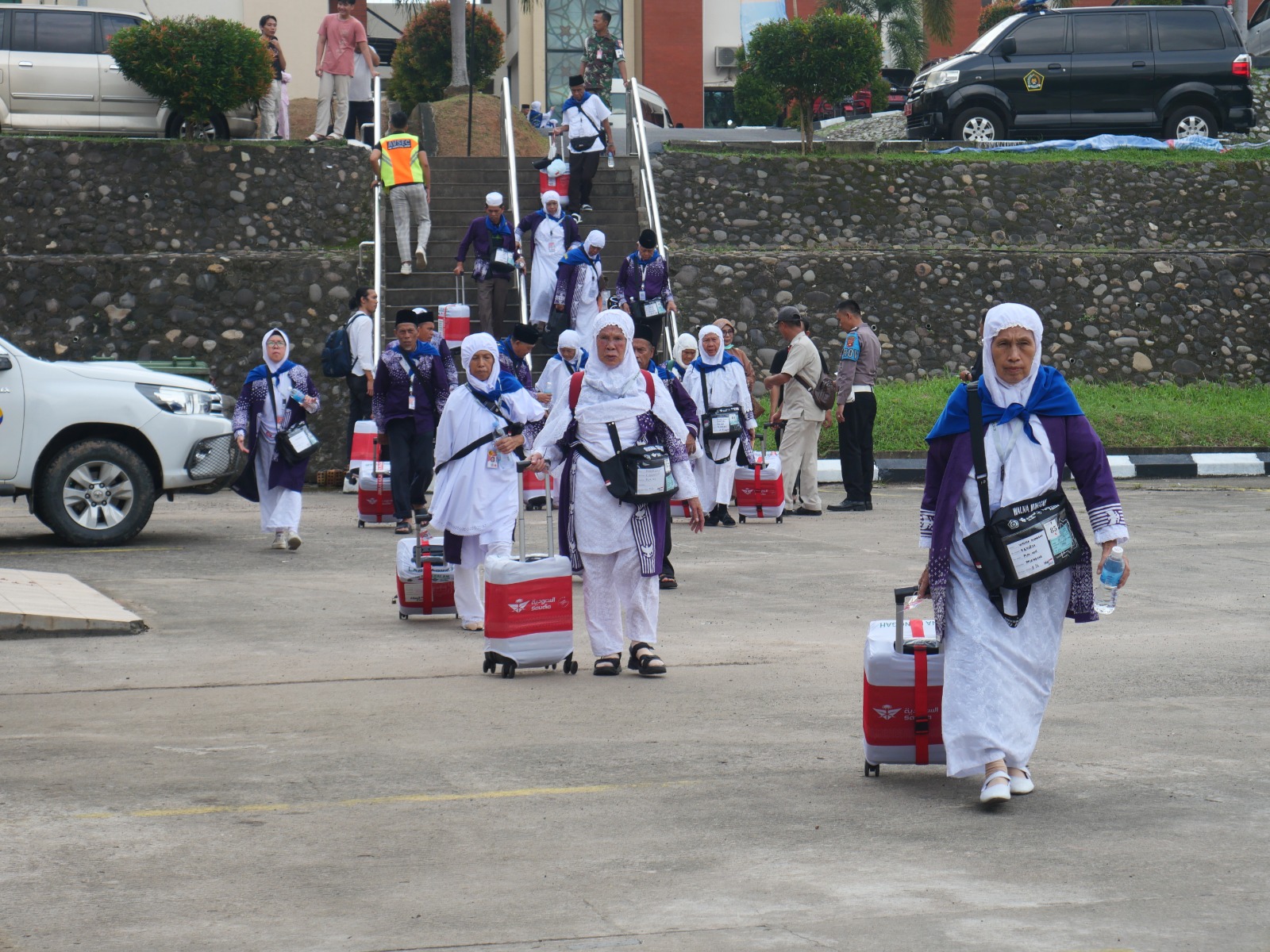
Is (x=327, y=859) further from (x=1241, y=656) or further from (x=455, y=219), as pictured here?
(x=455, y=219)

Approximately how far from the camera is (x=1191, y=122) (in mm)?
28188

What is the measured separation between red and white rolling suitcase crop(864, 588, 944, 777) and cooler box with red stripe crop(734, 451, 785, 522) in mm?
9676

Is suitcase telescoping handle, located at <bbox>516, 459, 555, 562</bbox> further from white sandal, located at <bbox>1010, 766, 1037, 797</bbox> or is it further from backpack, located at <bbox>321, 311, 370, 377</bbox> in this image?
backpack, located at <bbox>321, 311, 370, 377</bbox>

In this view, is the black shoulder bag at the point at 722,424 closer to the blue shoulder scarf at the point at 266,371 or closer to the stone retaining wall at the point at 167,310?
the blue shoulder scarf at the point at 266,371

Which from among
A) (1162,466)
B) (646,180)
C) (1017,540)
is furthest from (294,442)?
(1162,466)

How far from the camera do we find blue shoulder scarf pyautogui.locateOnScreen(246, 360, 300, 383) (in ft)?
47.0

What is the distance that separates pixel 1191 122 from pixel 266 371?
18849mm

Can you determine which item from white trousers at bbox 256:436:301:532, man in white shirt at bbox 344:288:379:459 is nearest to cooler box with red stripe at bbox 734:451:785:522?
man in white shirt at bbox 344:288:379:459

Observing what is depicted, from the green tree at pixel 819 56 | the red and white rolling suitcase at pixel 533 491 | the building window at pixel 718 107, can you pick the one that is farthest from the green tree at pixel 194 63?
the building window at pixel 718 107

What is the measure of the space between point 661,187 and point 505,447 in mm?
15851

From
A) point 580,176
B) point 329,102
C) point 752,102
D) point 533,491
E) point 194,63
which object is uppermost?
point 752,102

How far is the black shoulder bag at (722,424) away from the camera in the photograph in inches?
618

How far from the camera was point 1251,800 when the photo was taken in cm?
623

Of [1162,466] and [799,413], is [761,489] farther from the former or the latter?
[1162,466]
